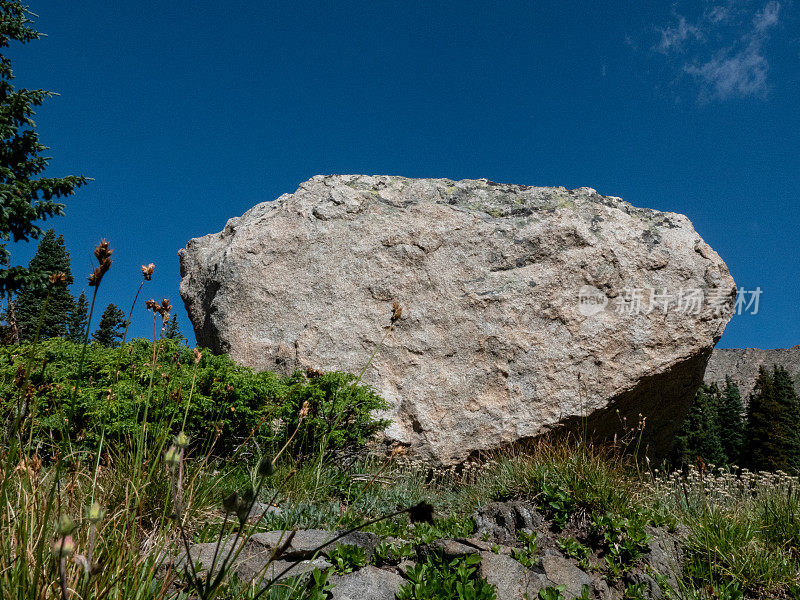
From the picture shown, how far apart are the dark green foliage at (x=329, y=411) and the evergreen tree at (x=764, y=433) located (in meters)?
23.4

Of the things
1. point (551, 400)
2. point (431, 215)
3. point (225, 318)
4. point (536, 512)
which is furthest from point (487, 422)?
point (225, 318)

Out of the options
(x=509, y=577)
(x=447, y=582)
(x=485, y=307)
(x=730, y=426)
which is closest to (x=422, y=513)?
(x=447, y=582)

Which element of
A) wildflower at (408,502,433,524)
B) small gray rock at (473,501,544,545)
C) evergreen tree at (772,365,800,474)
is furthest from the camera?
evergreen tree at (772,365,800,474)

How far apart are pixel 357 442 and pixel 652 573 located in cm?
335

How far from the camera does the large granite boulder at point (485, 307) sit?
695 centimetres

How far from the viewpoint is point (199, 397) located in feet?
18.0

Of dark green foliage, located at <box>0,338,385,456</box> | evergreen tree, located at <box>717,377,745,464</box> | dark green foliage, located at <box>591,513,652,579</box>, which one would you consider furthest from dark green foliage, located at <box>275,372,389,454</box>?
evergreen tree, located at <box>717,377,745,464</box>

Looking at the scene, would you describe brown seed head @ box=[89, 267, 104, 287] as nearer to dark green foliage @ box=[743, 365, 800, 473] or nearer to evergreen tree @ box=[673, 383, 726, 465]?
dark green foliage @ box=[743, 365, 800, 473]

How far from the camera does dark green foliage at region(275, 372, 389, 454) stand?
5.90 m

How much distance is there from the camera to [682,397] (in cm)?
787

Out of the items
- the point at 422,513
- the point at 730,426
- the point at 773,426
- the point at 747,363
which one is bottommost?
the point at 422,513

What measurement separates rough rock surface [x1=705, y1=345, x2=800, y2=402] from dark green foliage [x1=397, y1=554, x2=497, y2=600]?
1679 inches

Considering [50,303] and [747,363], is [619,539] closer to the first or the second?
[50,303]

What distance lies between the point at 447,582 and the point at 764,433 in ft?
89.8
